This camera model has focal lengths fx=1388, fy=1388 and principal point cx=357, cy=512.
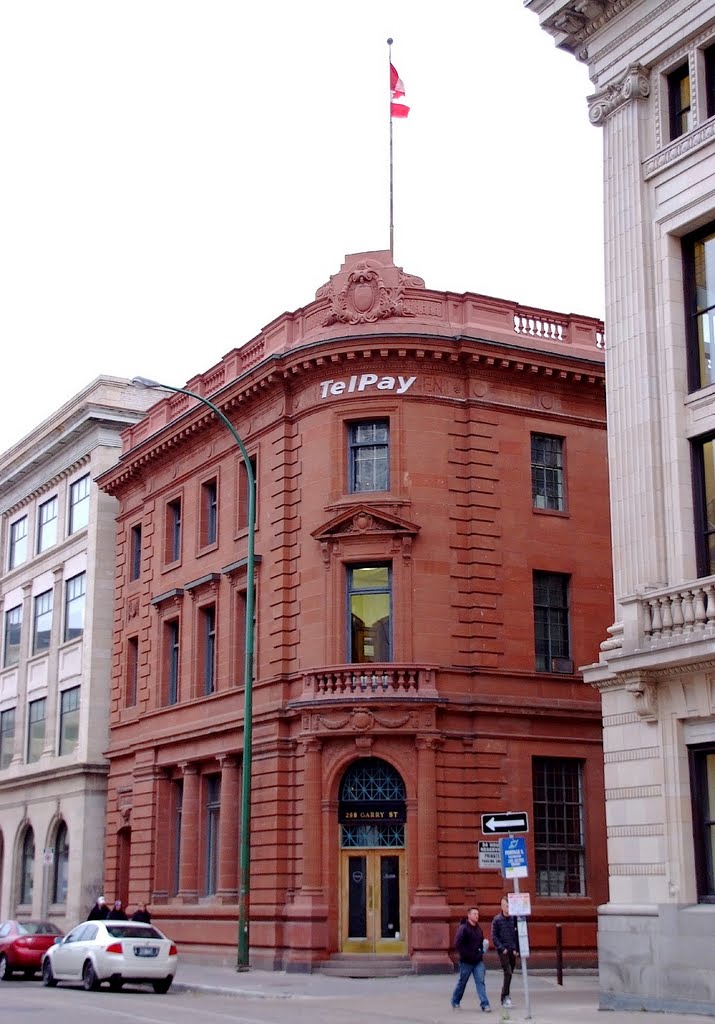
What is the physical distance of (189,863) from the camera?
127ft

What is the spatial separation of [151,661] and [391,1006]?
20.2 m

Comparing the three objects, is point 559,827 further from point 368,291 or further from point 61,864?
point 61,864

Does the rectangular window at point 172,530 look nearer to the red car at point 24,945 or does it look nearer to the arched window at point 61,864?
the arched window at point 61,864

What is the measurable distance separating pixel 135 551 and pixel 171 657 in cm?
531

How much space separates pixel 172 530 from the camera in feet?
144

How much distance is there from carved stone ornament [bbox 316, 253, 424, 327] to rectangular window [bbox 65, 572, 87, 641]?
18.9 metres

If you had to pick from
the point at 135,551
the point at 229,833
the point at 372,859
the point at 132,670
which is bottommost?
the point at 372,859

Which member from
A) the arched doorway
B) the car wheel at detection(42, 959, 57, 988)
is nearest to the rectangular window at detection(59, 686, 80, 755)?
the arched doorway

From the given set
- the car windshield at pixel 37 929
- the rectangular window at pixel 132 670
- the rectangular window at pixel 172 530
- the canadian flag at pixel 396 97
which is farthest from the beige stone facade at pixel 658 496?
the rectangular window at pixel 132 670

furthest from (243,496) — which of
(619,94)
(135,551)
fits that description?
(619,94)

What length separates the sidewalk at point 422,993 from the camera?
70.5ft

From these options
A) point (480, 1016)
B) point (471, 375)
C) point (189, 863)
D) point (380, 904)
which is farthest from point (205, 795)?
point (480, 1016)

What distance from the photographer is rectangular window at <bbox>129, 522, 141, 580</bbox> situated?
4625 cm

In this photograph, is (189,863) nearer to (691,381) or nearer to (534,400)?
(534,400)
